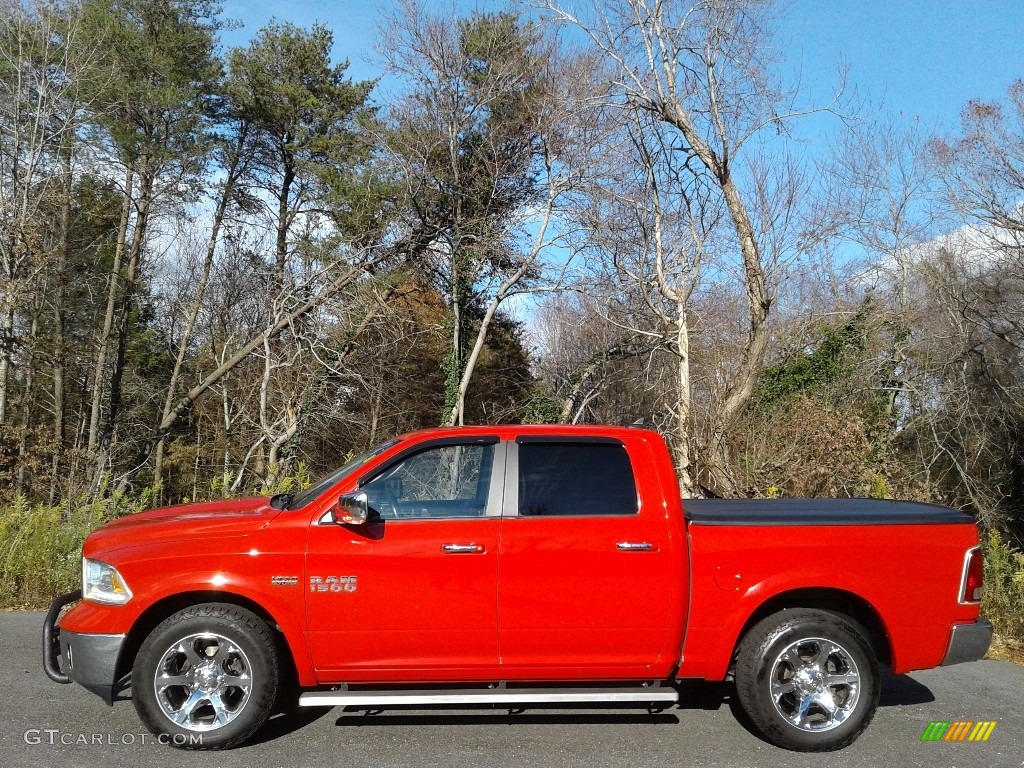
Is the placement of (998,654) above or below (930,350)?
below

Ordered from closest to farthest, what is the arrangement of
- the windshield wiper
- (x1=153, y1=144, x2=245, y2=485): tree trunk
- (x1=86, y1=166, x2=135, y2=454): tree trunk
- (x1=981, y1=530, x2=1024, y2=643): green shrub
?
the windshield wiper → (x1=981, y1=530, x2=1024, y2=643): green shrub → (x1=86, y1=166, x2=135, y2=454): tree trunk → (x1=153, y1=144, x2=245, y2=485): tree trunk

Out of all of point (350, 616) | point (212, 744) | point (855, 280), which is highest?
point (855, 280)

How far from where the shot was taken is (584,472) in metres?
4.93

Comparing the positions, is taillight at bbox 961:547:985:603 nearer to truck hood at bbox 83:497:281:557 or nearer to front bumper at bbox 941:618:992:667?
front bumper at bbox 941:618:992:667

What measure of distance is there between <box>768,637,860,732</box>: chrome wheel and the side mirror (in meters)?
2.56

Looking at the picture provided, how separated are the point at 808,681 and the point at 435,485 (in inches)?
98.9

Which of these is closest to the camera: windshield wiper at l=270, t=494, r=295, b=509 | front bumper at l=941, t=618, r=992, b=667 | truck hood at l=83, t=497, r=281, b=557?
truck hood at l=83, t=497, r=281, b=557

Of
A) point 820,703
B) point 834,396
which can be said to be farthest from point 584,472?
point 834,396

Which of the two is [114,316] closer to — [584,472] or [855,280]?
[855,280]

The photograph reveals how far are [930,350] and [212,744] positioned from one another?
21.7m

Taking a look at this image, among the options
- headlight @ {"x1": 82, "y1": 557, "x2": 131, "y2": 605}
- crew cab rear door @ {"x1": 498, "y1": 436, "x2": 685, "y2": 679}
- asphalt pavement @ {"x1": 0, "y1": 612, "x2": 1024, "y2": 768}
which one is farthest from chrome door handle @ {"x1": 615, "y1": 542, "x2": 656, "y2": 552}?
headlight @ {"x1": 82, "y1": 557, "x2": 131, "y2": 605}

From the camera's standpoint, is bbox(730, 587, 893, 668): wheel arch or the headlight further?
bbox(730, 587, 893, 668): wheel arch

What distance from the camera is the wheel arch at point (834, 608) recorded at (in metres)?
4.82

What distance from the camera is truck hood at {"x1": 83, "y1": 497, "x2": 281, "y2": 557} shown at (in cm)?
463
